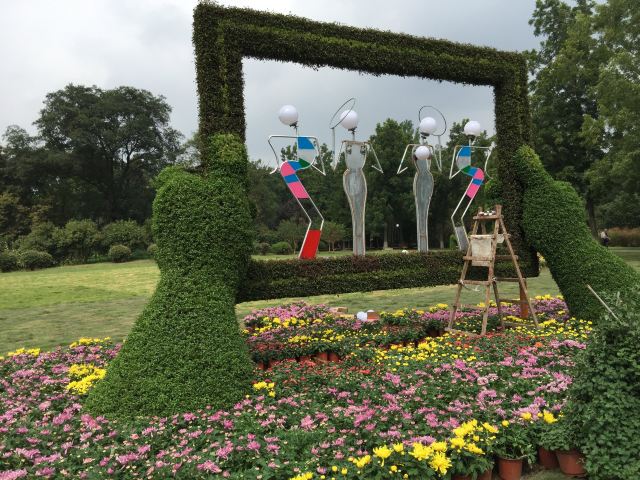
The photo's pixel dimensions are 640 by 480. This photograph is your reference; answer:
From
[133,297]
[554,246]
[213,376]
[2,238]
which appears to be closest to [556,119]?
[554,246]

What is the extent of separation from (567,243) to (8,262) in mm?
30877

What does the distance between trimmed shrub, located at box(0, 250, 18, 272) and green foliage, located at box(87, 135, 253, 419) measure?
28299mm

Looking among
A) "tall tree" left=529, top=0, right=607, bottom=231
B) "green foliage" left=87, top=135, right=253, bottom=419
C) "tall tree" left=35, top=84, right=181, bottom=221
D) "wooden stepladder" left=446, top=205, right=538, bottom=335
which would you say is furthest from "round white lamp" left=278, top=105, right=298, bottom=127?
"tall tree" left=35, top=84, right=181, bottom=221

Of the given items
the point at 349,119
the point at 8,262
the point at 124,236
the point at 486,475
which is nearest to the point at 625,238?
the point at 124,236

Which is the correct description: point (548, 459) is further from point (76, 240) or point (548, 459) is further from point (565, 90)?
point (76, 240)

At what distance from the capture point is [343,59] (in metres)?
6.80

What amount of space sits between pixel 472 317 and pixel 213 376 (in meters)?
5.24

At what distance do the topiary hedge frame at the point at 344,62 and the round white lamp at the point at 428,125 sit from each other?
680 millimetres

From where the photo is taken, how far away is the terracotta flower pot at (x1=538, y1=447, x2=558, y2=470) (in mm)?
3162

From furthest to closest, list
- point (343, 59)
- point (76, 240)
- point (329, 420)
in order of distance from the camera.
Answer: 1. point (76, 240)
2. point (343, 59)
3. point (329, 420)

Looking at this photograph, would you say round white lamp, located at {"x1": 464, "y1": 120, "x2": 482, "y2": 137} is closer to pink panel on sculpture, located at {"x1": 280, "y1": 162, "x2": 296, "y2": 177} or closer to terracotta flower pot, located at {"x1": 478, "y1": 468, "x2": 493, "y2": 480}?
pink panel on sculpture, located at {"x1": 280, "y1": 162, "x2": 296, "y2": 177}

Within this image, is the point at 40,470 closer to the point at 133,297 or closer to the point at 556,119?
the point at 133,297

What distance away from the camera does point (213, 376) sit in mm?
4195

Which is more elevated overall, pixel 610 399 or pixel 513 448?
pixel 610 399
